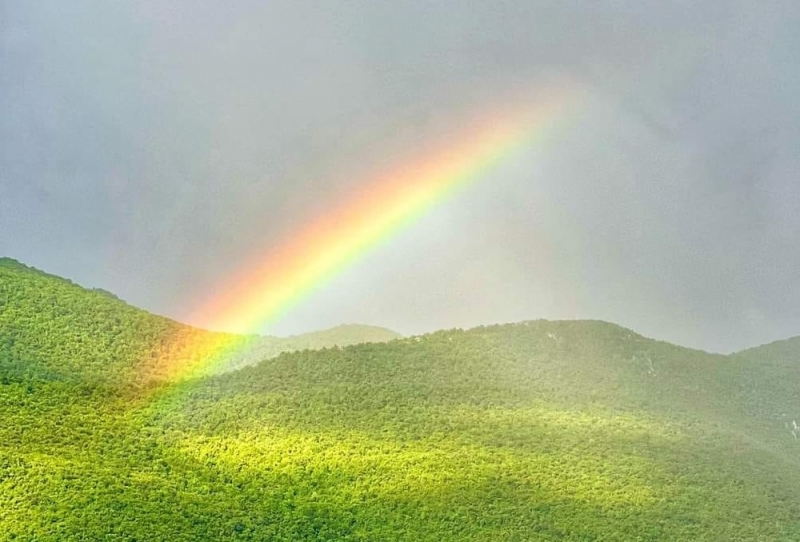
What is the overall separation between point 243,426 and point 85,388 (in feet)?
22.7

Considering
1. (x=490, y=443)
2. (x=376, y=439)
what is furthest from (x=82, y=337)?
(x=490, y=443)

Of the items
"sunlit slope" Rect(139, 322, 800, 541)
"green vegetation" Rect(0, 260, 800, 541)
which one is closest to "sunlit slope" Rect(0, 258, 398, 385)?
"green vegetation" Rect(0, 260, 800, 541)

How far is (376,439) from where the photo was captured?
33.4m

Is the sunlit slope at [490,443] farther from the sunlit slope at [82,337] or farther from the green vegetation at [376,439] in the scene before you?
the sunlit slope at [82,337]

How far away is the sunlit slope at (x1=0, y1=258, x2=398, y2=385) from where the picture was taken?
34.8 meters

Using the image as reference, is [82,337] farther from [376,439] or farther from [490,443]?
[490,443]

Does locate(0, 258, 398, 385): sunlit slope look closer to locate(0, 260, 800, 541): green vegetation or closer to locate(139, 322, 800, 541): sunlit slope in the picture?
locate(0, 260, 800, 541): green vegetation

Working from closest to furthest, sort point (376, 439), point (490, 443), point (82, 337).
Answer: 1. point (376, 439)
2. point (490, 443)
3. point (82, 337)

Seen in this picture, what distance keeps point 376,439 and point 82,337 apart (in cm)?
1537

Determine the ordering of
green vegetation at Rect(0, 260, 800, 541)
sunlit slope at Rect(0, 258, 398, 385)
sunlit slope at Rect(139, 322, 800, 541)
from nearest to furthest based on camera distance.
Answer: green vegetation at Rect(0, 260, 800, 541) < sunlit slope at Rect(139, 322, 800, 541) < sunlit slope at Rect(0, 258, 398, 385)

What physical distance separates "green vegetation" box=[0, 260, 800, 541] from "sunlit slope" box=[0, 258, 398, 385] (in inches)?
4.4

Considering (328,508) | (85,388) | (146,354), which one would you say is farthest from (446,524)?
(146,354)

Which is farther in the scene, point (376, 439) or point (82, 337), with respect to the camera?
point (82, 337)

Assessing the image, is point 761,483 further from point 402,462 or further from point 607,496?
point 402,462
